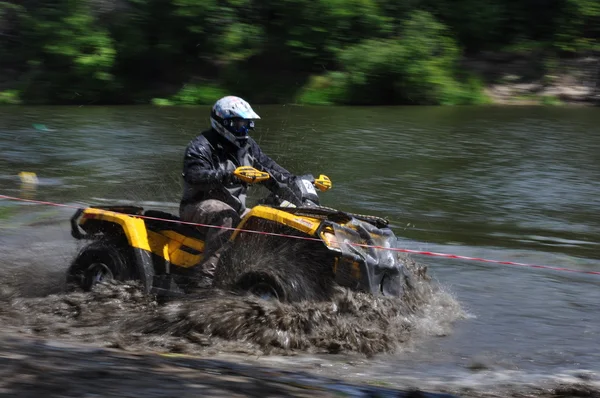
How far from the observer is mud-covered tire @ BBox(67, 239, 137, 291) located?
27.6 feet

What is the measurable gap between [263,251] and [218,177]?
732 millimetres

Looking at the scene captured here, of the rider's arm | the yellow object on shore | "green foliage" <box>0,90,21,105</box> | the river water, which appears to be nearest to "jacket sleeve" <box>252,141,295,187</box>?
the rider's arm

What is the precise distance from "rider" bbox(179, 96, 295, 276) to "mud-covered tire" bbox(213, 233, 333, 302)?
0.59 feet

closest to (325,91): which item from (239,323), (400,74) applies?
(400,74)

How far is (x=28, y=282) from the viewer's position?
371 inches

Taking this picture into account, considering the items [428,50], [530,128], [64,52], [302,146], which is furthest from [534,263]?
[64,52]

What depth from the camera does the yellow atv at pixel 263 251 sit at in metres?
7.53

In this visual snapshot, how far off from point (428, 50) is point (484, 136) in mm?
7512

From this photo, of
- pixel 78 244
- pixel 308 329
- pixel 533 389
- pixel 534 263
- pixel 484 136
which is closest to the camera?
pixel 533 389

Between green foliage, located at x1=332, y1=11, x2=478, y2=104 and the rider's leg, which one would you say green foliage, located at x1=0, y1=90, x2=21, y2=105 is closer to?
green foliage, located at x1=332, y1=11, x2=478, y2=104

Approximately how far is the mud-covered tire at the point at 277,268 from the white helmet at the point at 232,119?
99 cm

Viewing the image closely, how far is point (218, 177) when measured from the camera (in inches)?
316

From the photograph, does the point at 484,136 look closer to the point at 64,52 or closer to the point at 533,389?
the point at 64,52

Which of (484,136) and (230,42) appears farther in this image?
(230,42)
